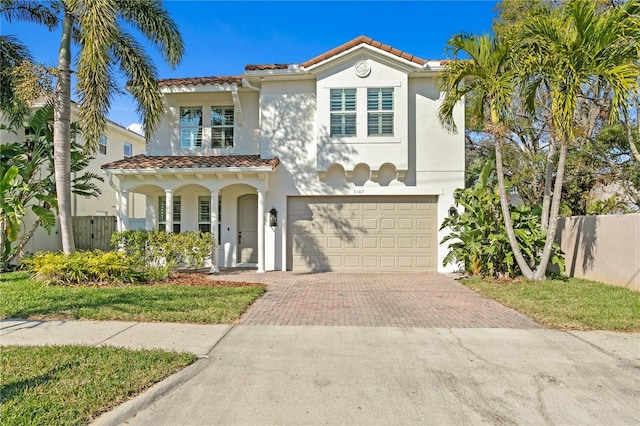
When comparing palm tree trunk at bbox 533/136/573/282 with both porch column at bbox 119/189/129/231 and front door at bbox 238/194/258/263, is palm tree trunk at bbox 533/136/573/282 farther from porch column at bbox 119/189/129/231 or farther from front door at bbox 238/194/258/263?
porch column at bbox 119/189/129/231

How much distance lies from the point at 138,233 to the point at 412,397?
31.4ft

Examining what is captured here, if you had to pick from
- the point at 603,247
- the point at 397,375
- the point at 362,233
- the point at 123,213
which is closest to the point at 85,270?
the point at 123,213

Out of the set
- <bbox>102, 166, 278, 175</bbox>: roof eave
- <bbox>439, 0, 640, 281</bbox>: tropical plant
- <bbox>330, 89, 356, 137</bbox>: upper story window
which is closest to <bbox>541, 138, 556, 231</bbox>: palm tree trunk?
<bbox>439, 0, 640, 281</bbox>: tropical plant

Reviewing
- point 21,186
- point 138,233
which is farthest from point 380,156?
point 21,186

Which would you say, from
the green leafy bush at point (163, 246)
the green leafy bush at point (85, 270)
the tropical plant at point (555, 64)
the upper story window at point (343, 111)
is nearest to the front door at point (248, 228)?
the green leafy bush at point (163, 246)

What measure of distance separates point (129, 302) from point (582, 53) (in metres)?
10.5

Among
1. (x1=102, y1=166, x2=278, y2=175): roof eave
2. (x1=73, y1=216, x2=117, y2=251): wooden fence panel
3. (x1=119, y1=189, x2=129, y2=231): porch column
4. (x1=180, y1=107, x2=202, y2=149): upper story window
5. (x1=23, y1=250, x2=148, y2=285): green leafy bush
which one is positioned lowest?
(x1=23, y1=250, x2=148, y2=285): green leafy bush

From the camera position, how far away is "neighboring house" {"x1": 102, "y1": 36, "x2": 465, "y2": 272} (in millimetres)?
11617

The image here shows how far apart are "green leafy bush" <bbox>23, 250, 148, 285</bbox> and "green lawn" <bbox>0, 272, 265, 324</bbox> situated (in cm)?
32

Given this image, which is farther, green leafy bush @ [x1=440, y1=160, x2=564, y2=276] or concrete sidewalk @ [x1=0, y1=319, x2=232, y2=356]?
green leafy bush @ [x1=440, y1=160, x2=564, y2=276]

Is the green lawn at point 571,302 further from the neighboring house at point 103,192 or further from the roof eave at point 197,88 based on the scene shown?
the neighboring house at point 103,192

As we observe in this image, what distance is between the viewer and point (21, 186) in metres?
11.1

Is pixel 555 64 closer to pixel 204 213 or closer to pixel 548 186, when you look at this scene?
pixel 548 186

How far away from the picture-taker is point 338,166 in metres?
12.1
